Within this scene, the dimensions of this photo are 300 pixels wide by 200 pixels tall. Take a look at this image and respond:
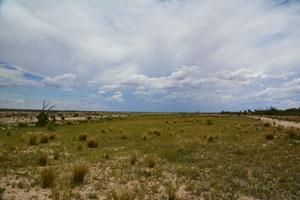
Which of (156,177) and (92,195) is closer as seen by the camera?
(92,195)

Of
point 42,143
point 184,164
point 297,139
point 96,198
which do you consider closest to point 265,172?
point 184,164

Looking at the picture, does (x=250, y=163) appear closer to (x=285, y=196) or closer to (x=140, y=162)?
(x=285, y=196)

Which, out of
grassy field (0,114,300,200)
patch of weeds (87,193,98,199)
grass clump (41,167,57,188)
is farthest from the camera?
grass clump (41,167,57,188)

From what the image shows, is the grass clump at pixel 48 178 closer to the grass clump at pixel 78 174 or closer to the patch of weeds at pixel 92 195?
the grass clump at pixel 78 174

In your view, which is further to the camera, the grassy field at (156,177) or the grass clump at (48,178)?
the grass clump at (48,178)

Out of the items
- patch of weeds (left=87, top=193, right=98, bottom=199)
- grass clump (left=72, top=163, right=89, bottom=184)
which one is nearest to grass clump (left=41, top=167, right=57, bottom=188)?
grass clump (left=72, top=163, right=89, bottom=184)

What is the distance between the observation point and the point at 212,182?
235 inches

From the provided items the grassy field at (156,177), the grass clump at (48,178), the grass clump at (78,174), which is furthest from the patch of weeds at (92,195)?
the grass clump at (48,178)

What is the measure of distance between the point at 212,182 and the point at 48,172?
5.52 meters

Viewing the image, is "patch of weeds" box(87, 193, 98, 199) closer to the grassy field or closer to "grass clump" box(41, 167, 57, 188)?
the grassy field

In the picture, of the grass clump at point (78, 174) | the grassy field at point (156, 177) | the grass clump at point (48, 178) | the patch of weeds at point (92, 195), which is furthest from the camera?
the grass clump at point (78, 174)

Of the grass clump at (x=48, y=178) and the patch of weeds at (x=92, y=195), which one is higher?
the grass clump at (x=48, y=178)

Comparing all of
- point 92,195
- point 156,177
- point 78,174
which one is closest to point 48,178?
point 78,174

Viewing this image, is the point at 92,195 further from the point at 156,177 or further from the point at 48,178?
the point at 156,177
